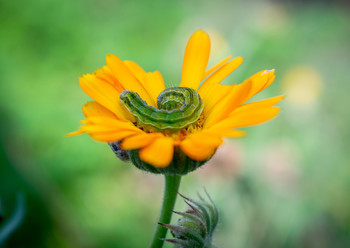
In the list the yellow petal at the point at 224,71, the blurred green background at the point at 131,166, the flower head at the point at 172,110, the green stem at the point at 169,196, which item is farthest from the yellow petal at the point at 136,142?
the blurred green background at the point at 131,166

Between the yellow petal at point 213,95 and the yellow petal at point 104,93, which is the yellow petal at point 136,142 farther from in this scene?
the yellow petal at point 213,95

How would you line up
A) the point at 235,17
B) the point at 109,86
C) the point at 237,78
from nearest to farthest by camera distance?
the point at 109,86, the point at 237,78, the point at 235,17

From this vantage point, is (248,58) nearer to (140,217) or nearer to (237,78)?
(237,78)

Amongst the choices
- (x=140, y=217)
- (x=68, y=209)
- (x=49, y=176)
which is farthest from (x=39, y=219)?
(x=140, y=217)

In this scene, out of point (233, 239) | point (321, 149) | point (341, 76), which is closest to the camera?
point (233, 239)

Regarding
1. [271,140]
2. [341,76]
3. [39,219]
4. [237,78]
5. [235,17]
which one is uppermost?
[235,17]

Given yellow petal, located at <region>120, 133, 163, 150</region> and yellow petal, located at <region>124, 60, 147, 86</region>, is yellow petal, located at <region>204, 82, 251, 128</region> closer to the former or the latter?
yellow petal, located at <region>120, 133, 163, 150</region>

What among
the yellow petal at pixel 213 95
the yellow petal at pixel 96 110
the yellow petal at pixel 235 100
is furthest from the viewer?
the yellow petal at pixel 213 95
